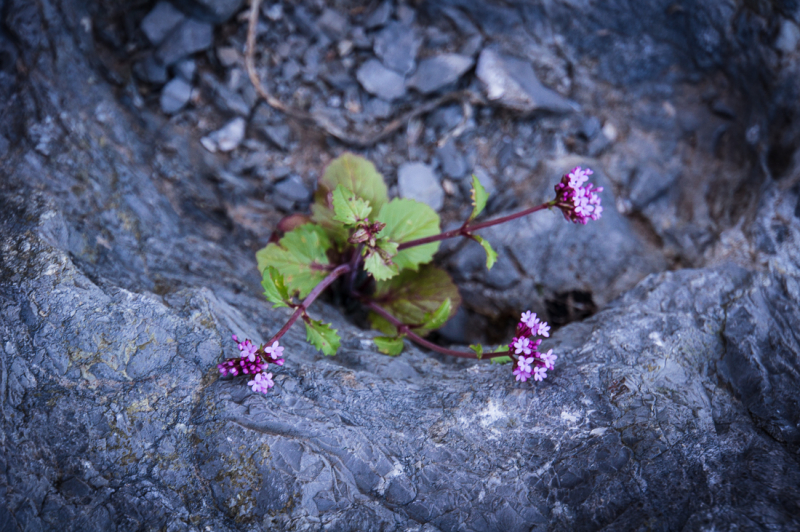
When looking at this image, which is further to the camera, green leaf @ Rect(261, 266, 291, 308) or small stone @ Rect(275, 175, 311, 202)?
small stone @ Rect(275, 175, 311, 202)

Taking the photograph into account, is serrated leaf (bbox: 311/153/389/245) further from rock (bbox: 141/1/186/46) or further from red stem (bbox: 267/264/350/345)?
rock (bbox: 141/1/186/46)

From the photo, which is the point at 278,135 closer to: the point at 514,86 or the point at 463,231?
the point at 514,86

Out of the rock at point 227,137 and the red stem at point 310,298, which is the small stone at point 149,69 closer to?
the rock at point 227,137

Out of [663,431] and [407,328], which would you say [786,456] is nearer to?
[663,431]

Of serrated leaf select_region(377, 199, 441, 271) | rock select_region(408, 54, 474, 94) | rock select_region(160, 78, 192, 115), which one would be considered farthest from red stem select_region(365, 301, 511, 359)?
rock select_region(160, 78, 192, 115)

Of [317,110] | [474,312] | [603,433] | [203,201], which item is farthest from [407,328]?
[317,110]

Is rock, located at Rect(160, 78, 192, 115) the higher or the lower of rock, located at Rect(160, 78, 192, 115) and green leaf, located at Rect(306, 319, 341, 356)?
the higher

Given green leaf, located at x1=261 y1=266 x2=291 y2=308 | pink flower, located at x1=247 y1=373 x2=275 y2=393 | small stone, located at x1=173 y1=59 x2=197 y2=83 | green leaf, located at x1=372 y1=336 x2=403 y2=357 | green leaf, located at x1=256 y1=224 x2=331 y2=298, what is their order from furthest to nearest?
small stone, located at x1=173 y1=59 x2=197 y2=83
green leaf, located at x1=256 y1=224 x2=331 y2=298
green leaf, located at x1=372 y1=336 x2=403 y2=357
green leaf, located at x1=261 y1=266 x2=291 y2=308
pink flower, located at x1=247 y1=373 x2=275 y2=393

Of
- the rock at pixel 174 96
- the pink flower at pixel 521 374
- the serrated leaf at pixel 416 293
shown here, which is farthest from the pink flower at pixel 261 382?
the rock at pixel 174 96

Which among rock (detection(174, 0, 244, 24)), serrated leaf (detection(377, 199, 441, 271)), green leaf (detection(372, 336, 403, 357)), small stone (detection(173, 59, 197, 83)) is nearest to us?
green leaf (detection(372, 336, 403, 357))
